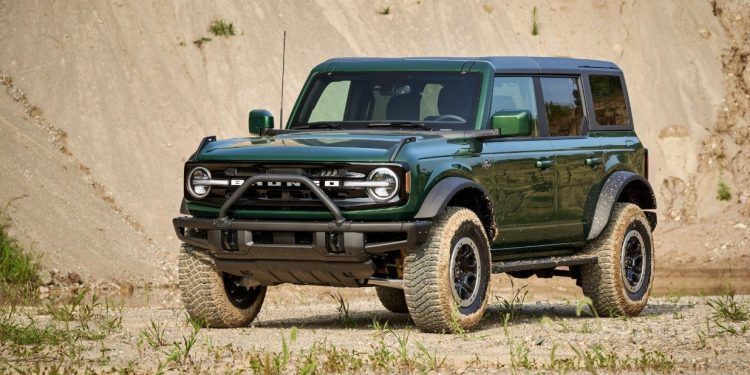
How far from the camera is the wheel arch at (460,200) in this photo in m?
10.4

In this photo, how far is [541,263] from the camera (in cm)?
1197

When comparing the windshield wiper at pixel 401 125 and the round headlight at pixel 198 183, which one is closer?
the round headlight at pixel 198 183

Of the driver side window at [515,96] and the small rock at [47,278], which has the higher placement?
the driver side window at [515,96]

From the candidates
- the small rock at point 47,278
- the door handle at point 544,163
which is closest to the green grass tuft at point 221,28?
the small rock at point 47,278

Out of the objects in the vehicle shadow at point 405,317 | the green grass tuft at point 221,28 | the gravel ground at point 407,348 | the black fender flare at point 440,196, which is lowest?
the gravel ground at point 407,348

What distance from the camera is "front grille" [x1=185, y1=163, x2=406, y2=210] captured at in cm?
1027

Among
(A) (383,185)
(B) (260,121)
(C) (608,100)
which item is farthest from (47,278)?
(A) (383,185)

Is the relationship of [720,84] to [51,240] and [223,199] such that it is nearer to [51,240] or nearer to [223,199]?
[51,240]

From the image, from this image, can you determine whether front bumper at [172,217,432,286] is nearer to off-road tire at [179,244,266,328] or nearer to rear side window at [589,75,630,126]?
A: off-road tire at [179,244,266,328]

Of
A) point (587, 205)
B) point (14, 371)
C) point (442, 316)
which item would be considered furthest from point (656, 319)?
point (14, 371)

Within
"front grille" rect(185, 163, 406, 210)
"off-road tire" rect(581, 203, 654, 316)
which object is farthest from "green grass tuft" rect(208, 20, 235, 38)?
"front grille" rect(185, 163, 406, 210)

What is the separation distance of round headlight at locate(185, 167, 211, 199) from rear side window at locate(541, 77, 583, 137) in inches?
122

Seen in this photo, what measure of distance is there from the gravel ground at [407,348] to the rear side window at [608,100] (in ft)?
6.42

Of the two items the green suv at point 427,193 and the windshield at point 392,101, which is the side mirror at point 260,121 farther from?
the windshield at point 392,101
